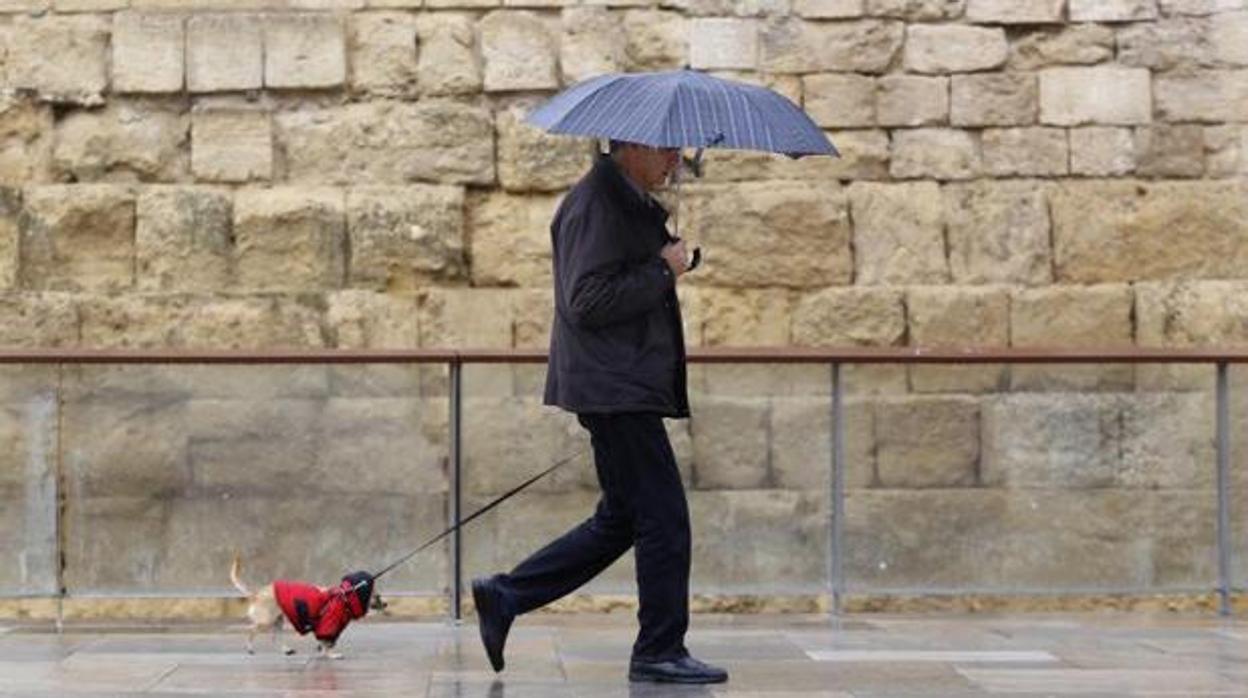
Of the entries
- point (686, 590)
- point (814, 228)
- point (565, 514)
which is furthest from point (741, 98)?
point (814, 228)

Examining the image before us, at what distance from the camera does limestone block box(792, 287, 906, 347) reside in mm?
11867

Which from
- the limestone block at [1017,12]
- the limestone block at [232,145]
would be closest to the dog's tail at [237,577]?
the limestone block at [232,145]

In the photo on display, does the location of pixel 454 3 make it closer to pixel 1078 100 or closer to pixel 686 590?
pixel 1078 100

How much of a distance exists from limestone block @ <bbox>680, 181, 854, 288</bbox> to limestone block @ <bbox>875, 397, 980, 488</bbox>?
5.96ft

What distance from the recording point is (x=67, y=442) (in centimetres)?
980

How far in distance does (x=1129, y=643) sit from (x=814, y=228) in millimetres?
3415

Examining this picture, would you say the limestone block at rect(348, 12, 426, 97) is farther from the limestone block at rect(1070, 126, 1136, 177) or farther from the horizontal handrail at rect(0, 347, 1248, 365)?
the limestone block at rect(1070, 126, 1136, 177)

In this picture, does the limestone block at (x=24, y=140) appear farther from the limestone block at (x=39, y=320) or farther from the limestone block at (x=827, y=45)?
the limestone block at (x=827, y=45)

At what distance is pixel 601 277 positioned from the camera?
7477 millimetres

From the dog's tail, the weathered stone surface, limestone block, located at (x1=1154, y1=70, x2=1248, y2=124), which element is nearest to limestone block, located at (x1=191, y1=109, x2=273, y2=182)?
the weathered stone surface

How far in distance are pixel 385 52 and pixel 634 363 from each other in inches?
188

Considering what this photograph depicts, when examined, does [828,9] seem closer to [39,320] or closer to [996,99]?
[996,99]

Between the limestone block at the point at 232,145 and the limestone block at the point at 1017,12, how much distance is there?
11.6ft

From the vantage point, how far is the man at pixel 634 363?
751 centimetres
